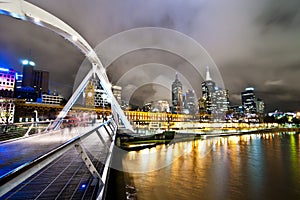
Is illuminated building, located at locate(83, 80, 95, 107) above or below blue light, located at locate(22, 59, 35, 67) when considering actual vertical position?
below

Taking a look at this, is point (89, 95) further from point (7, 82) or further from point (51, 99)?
point (51, 99)

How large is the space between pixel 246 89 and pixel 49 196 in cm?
14593

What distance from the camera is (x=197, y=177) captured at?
8.20m

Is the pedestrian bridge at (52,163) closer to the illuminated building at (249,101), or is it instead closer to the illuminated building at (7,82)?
the illuminated building at (7,82)

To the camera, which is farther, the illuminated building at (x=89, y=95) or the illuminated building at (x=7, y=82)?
the illuminated building at (x=7, y=82)

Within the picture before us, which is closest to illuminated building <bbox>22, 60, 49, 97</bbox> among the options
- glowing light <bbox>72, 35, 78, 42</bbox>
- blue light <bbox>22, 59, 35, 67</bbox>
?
blue light <bbox>22, 59, 35, 67</bbox>

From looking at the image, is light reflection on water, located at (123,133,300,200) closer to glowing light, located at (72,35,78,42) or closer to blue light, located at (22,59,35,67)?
glowing light, located at (72,35,78,42)

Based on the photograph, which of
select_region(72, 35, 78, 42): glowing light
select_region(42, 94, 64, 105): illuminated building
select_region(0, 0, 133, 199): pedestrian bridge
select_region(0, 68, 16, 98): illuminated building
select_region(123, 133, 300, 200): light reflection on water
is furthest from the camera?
select_region(42, 94, 64, 105): illuminated building

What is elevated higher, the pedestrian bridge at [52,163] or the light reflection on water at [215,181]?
the pedestrian bridge at [52,163]

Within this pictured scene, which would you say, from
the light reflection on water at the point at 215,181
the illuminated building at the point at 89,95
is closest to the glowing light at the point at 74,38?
the light reflection on water at the point at 215,181

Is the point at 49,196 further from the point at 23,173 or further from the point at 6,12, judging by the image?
the point at 6,12

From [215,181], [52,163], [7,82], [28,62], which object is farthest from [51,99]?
[52,163]

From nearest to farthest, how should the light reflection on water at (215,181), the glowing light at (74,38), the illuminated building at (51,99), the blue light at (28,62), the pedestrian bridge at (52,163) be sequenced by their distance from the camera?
the pedestrian bridge at (52,163)
the light reflection on water at (215,181)
the glowing light at (74,38)
the illuminated building at (51,99)
the blue light at (28,62)

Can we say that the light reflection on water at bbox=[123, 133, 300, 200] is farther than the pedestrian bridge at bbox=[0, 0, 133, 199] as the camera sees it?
Yes
